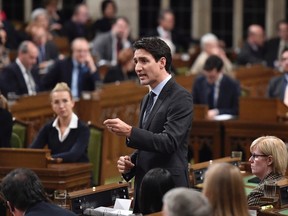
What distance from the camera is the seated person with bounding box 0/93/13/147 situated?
797 cm

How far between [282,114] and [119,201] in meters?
4.16

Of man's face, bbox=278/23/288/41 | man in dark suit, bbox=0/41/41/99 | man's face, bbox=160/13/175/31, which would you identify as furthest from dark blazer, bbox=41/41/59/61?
man's face, bbox=278/23/288/41

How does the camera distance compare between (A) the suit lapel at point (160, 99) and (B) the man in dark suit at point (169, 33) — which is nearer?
(A) the suit lapel at point (160, 99)

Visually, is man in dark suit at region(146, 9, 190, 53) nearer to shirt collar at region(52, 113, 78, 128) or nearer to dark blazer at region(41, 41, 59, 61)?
dark blazer at region(41, 41, 59, 61)

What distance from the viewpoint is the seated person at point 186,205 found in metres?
4.28

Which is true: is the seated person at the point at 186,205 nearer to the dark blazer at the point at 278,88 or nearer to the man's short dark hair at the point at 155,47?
the man's short dark hair at the point at 155,47

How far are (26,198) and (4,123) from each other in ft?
8.07

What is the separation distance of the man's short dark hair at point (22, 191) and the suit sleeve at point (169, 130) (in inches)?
23.2

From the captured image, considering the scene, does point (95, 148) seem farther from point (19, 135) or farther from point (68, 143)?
point (19, 135)

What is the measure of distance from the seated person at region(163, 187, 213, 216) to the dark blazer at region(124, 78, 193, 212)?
1.42 meters

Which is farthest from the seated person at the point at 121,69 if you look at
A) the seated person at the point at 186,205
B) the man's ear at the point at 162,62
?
the seated person at the point at 186,205

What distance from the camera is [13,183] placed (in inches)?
223

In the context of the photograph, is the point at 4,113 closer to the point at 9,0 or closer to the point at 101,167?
the point at 101,167

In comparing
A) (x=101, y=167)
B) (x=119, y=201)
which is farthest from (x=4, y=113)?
(x=119, y=201)
